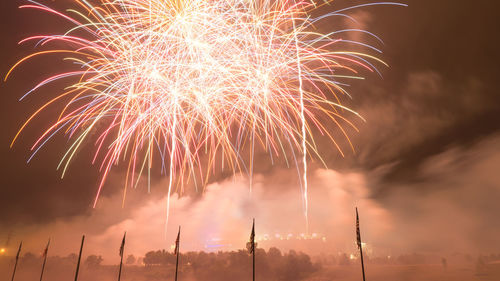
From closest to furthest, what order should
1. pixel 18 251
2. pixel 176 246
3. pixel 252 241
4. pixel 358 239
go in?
pixel 358 239 → pixel 252 241 → pixel 176 246 → pixel 18 251

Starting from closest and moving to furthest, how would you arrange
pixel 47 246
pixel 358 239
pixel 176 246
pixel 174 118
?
pixel 174 118, pixel 358 239, pixel 176 246, pixel 47 246

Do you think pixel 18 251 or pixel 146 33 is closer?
pixel 146 33

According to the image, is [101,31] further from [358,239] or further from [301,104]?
[358,239]

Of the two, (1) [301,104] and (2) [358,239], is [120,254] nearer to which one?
(2) [358,239]

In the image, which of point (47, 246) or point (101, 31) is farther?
point (47, 246)

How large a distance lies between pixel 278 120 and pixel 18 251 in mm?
71738

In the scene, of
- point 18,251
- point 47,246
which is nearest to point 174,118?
point 47,246

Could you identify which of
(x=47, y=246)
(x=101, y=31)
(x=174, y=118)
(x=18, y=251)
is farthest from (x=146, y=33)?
(x=18, y=251)

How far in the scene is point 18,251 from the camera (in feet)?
238

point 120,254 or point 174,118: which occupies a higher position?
point 174,118

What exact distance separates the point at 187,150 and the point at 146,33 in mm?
10285

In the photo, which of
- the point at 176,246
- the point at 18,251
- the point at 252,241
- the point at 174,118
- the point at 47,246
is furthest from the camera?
the point at 18,251

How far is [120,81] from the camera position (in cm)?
2944

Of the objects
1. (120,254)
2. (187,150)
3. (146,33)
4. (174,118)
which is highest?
(146,33)
